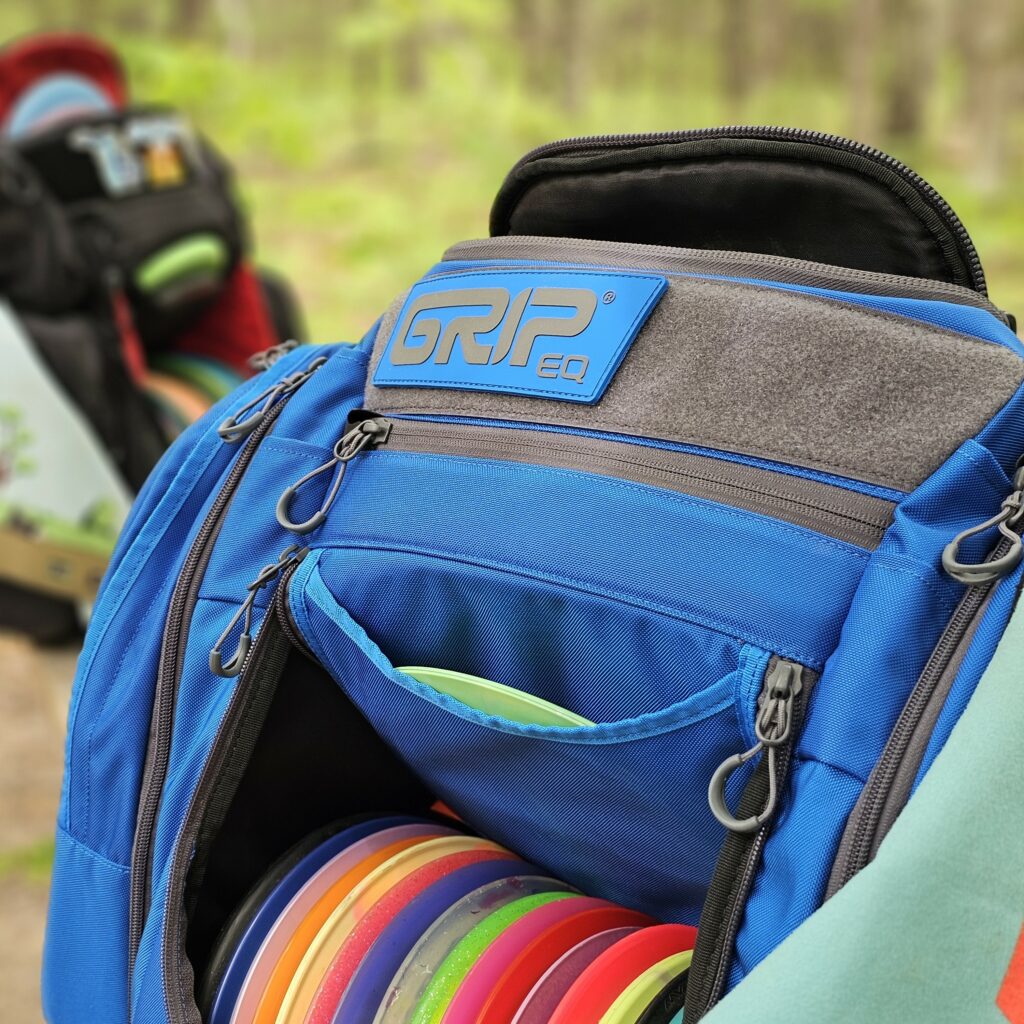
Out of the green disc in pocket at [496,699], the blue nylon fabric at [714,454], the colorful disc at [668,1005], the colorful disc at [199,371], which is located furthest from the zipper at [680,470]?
the colorful disc at [199,371]

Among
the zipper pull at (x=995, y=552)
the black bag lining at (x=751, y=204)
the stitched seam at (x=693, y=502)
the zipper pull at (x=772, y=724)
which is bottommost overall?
the zipper pull at (x=772, y=724)

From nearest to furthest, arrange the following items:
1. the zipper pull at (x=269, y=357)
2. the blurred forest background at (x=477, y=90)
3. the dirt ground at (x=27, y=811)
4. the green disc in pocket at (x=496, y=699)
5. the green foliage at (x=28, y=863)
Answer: the green disc in pocket at (x=496, y=699)
the zipper pull at (x=269, y=357)
the dirt ground at (x=27, y=811)
the green foliage at (x=28, y=863)
the blurred forest background at (x=477, y=90)

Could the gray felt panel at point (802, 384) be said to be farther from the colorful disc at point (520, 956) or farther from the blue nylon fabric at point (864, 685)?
the colorful disc at point (520, 956)

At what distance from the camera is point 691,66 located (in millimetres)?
5676

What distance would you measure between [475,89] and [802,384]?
185 inches

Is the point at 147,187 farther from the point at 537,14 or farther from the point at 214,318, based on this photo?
the point at 537,14

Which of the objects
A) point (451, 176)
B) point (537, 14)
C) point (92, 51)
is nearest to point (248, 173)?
point (451, 176)

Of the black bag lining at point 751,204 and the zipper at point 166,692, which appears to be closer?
the black bag lining at point 751,204

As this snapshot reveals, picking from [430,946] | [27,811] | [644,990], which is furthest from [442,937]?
[27,811]

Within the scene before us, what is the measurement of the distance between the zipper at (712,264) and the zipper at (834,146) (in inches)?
0.7

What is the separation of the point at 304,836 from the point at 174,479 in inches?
8.4

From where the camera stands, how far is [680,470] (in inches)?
19.6

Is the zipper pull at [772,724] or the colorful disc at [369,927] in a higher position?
the zipper pull at [772,724]

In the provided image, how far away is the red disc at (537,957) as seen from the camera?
55 centimetres
